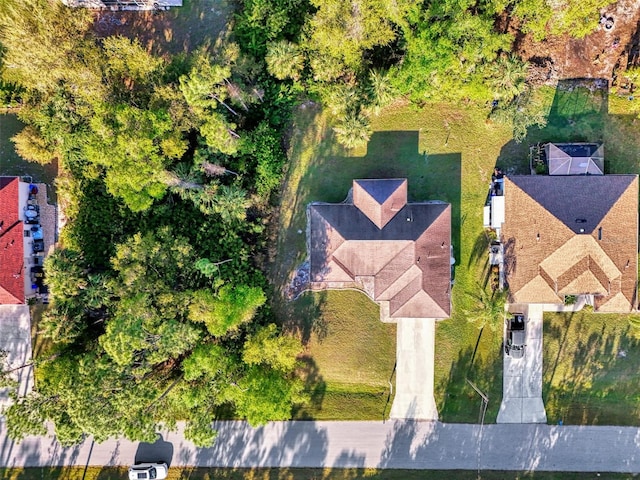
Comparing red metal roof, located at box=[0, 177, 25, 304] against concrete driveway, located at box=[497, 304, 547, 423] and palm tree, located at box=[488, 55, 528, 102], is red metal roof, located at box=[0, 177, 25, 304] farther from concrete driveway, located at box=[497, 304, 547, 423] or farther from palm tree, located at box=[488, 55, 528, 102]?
concrete driveway, located at box=[497, 304, 547, 423]

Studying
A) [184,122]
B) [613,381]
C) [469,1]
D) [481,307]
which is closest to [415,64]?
[469,1]

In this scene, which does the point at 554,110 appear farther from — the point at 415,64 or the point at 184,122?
the point at 184,122

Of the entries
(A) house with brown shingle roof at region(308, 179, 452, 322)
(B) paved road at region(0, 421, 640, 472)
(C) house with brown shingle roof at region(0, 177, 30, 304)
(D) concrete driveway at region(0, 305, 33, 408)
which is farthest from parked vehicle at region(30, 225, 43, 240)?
(A) house with brown shingle roof at region(308, 179, 452, 322)

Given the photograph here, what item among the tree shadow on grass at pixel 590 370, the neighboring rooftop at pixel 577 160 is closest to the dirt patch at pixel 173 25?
the neighboring rooftop at pixel 577 160

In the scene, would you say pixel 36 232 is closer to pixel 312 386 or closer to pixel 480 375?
pixel 312 386

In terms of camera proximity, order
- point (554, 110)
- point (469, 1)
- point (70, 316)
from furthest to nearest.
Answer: point (554, 110) → point (70, 316) → point (469, 1)

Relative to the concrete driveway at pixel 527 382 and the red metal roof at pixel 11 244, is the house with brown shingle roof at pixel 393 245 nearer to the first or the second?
the concrete driveway at pixel 527 382
